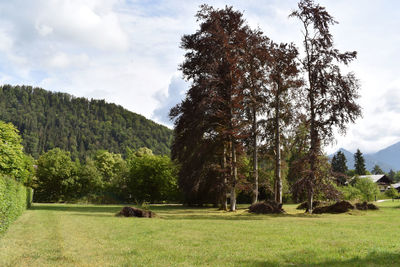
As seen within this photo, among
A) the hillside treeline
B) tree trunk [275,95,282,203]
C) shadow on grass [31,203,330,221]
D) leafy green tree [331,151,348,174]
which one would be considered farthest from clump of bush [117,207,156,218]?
leafy green tree [331,151,348,174]

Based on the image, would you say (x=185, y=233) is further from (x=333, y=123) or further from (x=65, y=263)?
(x=333, y=123)

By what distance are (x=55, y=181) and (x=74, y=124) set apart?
119743 millimetres

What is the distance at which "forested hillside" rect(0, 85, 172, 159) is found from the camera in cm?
14575

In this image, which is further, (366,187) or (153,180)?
(153,180)

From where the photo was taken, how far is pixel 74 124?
166500mm

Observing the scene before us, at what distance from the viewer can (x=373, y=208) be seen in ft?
84.3

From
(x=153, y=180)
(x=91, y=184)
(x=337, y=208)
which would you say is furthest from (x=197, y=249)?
(x=91, y=184)

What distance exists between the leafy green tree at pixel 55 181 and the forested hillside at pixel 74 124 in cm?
8484

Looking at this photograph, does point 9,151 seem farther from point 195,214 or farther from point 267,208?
point 267,208

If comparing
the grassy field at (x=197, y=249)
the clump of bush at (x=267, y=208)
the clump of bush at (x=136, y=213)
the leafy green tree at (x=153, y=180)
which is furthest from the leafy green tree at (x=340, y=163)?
the grassy field at (x=197, y=249)

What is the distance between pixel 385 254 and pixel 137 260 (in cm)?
626

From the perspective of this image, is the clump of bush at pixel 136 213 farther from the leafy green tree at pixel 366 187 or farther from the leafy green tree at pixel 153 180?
the leafy green tree at pixel 366 187

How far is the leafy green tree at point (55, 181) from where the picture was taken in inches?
2140

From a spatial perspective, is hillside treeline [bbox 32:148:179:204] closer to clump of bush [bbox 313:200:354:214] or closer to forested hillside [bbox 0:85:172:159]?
clump of bush [bbox 313:200:354:214]
